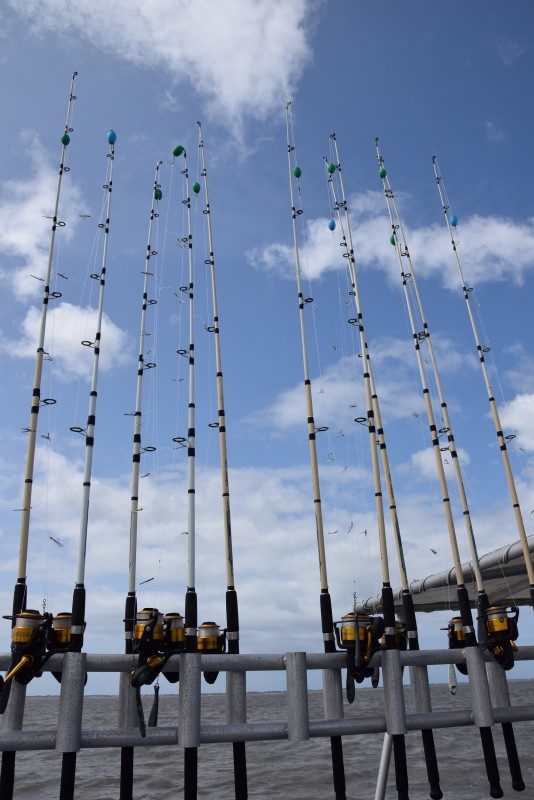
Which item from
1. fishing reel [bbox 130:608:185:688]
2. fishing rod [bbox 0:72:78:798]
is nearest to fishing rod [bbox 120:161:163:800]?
fishing reel [bbox 130:608:185:688]

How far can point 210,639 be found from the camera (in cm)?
1011

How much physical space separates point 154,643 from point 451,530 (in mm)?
6202

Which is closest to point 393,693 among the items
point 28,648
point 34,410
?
point 28,648

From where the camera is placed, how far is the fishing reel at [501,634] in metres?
11.1

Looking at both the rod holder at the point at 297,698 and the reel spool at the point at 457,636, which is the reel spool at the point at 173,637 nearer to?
the rod holder at the point at 297,698

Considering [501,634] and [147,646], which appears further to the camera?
[501,634]

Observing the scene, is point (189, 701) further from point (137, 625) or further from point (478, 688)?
point (478, 688)

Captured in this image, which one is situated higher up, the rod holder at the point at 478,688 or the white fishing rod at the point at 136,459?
the white fishing rod at the point at 136,459

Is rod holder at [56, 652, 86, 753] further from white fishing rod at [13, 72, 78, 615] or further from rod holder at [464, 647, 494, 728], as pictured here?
rod holder at [464, 647, 494, 728]

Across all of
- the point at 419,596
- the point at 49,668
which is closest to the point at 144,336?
the point at 49,668

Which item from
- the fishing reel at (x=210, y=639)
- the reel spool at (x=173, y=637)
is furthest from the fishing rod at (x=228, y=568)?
the reel spool at (x=173, y=637)

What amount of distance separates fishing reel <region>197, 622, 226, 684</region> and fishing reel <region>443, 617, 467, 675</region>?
4109mm

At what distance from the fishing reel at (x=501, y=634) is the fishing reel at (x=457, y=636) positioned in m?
0.35

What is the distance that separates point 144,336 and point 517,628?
8.93 m
